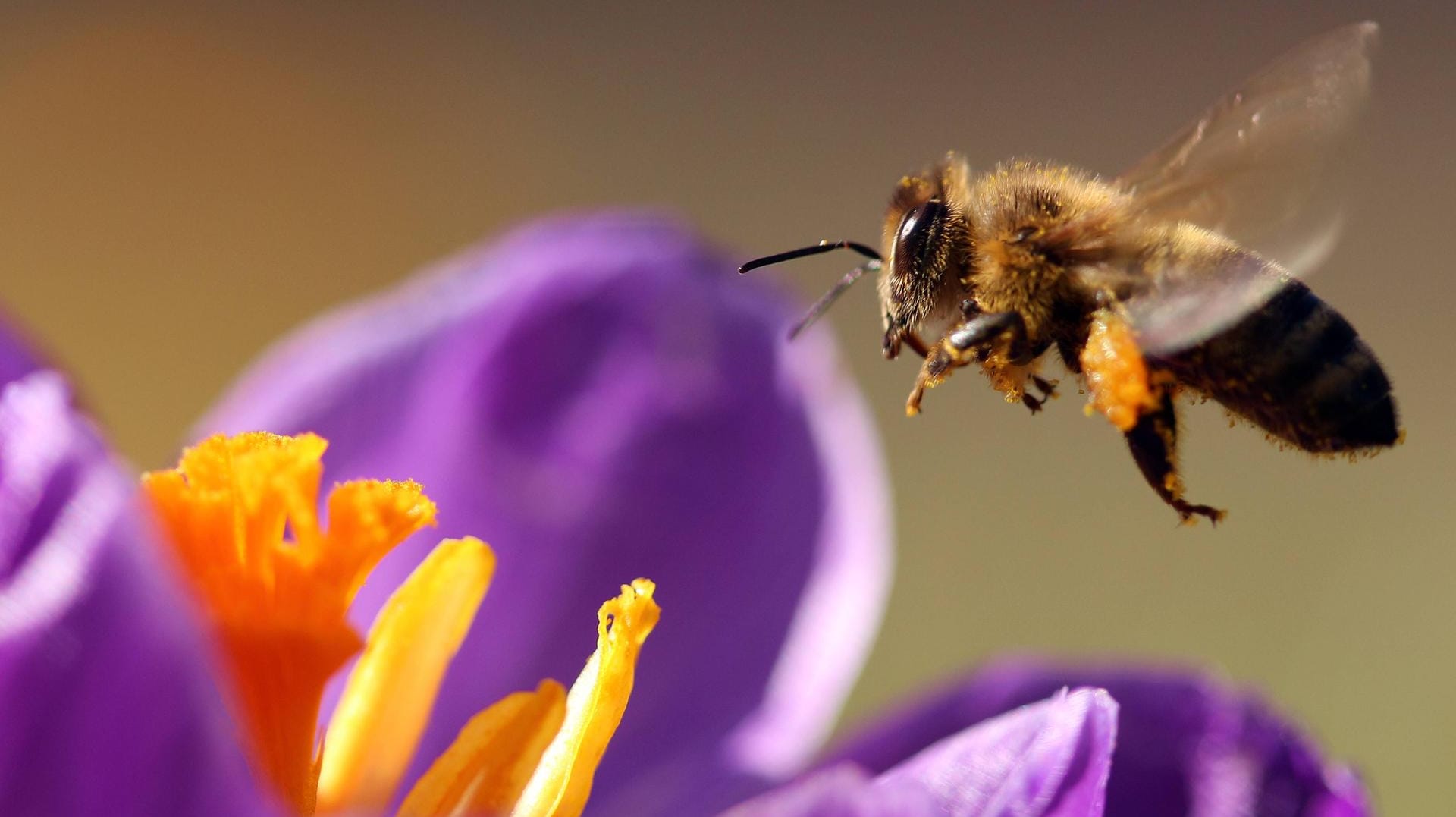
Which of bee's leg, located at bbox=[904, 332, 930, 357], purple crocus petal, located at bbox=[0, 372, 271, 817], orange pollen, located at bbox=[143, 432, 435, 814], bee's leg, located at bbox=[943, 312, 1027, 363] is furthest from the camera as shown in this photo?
bee's leg, located at bbox=[904, 332, 930, 357]

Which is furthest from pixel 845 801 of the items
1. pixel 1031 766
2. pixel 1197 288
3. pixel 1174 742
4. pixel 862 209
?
pixel 862 209

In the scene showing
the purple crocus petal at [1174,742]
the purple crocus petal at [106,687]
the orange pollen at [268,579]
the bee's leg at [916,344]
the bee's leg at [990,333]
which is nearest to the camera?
the purple crocus petal at [106,687]

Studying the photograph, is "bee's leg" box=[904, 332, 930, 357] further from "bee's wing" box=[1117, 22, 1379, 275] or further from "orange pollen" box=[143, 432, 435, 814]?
"orange pollen" box=[143, 432, 435, 814]

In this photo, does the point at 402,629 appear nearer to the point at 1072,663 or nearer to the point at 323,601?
the point at 323,601

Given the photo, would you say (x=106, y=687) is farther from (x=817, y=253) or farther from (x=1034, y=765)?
(x=817, y=253)

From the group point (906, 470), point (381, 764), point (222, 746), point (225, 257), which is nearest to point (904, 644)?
point (906, 470)

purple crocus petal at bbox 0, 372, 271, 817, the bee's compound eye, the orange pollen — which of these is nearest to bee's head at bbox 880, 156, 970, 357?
the bee's compound eye

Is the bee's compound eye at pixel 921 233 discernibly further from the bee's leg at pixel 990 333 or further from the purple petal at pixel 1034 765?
the purple petal at pixel 1034 765

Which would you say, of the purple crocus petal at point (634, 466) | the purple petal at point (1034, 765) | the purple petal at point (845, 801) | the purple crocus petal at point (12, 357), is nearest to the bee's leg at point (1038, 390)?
the purple crocus petal at point (634, 466)
